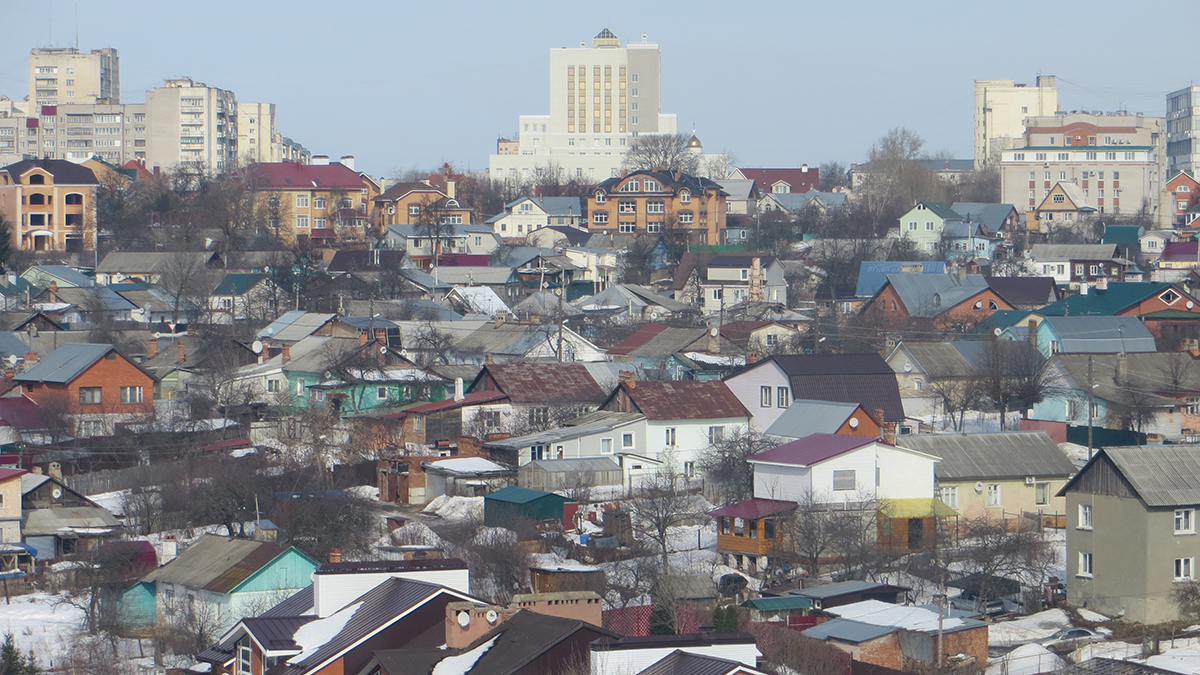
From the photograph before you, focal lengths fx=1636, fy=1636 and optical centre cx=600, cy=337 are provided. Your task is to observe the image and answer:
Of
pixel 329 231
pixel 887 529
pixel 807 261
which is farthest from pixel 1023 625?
pixel 329 231

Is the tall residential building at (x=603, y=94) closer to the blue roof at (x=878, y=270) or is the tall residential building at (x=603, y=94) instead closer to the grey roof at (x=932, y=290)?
the blue roof at (x=878, y=270)

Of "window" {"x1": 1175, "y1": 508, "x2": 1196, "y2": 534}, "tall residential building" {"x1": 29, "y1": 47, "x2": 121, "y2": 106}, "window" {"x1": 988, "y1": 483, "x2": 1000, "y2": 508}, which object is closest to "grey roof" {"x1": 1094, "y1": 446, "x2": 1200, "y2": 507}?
"window" {"x1": 1175, "y1": 508, "x2": 1196, "y2": 534}

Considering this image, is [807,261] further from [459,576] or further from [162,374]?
[459,576]

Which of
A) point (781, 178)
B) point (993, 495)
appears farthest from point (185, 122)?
point (993, 495)

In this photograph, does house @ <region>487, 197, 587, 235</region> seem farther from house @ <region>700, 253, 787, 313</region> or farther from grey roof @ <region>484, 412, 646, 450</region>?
grey roof @ <region>484, 412, 646, 450</region>

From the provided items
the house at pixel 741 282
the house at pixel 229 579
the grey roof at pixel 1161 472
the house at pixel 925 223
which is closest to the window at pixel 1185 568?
the grey roof at pixel 1161 472
